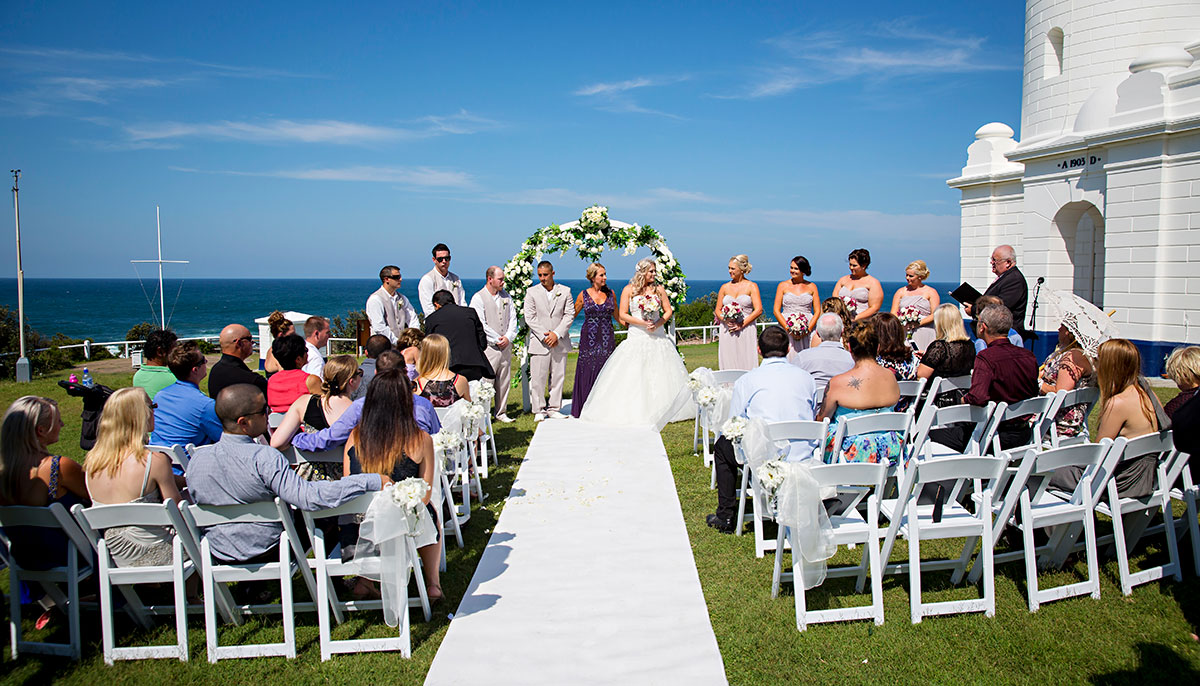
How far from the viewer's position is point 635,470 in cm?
756

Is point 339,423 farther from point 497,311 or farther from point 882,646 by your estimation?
point 497,311

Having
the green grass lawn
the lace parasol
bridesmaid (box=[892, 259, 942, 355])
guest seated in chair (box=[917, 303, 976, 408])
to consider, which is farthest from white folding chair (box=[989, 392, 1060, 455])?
bridesmaid (box=[892, 259, 942, 355])

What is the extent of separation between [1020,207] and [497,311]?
12.9 meters

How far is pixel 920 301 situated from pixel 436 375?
→ 6.24 meters

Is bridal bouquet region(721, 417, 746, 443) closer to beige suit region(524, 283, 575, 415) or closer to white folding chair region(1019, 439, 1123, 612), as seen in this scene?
white folding chair region(1019, 439, 1123, 612)

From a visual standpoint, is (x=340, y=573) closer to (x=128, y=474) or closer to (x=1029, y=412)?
(x=128, y=474)

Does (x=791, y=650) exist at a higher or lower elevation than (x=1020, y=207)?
lower

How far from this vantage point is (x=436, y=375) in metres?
6.55

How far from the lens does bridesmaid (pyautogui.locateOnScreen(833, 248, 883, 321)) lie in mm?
9758

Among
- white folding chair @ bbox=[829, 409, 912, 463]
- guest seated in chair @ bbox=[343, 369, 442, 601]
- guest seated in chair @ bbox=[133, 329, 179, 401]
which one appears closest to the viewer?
guest seated in chair @ bbox=[343, 369, 442, 601]

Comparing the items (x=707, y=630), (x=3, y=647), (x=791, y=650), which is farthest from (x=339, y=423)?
(x=791, y=650)

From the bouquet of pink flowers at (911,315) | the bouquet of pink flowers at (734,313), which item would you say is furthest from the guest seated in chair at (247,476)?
the bouquet of pink flowers at (911,315)

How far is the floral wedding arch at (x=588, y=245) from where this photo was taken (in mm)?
11070

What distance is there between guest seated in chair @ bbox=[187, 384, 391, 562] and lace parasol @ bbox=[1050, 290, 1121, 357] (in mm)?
5133
